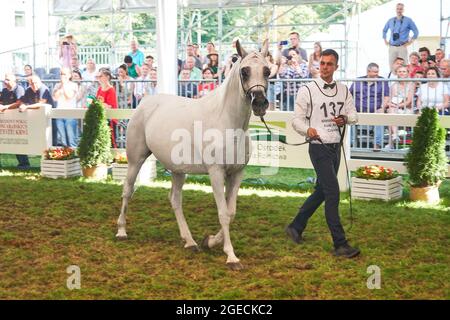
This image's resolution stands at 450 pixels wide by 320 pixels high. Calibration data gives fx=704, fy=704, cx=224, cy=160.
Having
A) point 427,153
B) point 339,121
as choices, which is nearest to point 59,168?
point 427,153

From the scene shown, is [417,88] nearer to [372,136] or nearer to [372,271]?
[372,136]

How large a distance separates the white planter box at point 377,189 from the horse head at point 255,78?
4274 millimetres

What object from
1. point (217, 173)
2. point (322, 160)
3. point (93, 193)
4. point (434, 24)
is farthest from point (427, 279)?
point (434, 24)

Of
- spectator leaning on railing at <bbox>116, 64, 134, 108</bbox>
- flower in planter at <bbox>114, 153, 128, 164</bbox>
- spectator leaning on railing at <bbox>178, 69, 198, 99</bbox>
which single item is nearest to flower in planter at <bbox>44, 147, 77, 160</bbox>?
flower in planter at <bbox>114, 153, 128, 164</bbox>

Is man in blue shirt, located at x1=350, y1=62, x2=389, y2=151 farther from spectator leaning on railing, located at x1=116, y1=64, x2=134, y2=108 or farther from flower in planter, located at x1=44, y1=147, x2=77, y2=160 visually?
flower in planter, located at x1=44, y1=147, x2=77, y2=160

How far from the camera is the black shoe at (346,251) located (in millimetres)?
7215

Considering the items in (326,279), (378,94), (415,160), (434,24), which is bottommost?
(326,279)

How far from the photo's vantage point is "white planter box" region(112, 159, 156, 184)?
486 inches

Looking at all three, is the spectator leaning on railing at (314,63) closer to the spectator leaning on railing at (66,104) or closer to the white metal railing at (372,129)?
the white metal railing at (372,129)

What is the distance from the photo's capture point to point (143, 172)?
40.4 ft

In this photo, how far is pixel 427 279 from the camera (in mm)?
6441

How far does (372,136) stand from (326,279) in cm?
649

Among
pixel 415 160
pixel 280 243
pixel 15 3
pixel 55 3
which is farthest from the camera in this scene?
pixel 15 3

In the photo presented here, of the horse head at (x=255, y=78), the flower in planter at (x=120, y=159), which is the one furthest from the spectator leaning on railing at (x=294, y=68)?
the horse head at (x=255, y=78)
